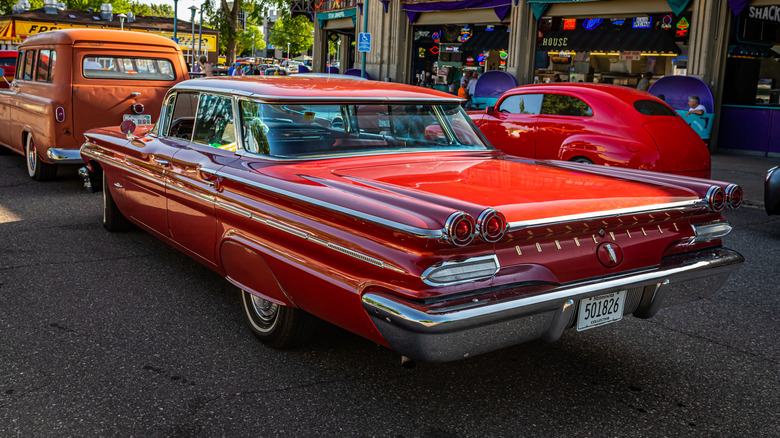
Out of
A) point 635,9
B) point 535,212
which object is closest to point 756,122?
point 635,9

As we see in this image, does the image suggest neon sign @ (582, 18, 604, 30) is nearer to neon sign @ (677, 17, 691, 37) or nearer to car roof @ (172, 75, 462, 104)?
neon sign @ (677, 17, 691, 37)

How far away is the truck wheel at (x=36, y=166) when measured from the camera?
959 centimetres

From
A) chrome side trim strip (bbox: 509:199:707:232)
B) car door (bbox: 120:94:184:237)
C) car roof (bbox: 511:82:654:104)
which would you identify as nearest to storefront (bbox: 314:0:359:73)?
car roof (bbox: 511:82:654:104)

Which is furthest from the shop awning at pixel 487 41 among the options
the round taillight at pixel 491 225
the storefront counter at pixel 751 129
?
the round taillight at pixel 491 225

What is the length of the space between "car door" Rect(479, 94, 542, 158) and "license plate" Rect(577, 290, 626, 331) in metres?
6.49

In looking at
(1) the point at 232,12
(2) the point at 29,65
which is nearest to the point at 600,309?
(2) the point at 29,65

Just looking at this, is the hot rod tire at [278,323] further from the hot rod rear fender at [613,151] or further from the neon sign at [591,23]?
the neon sign at [591,23]

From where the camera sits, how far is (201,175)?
4410mm

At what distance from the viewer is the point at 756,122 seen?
50.6ft

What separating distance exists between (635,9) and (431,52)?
27.8 ft

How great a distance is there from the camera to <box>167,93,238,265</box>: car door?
4.33 metres

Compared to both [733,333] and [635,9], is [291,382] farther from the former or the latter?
[635,9]

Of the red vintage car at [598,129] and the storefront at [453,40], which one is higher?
the storefront at [453,40]

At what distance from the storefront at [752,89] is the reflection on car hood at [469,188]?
12677mm
